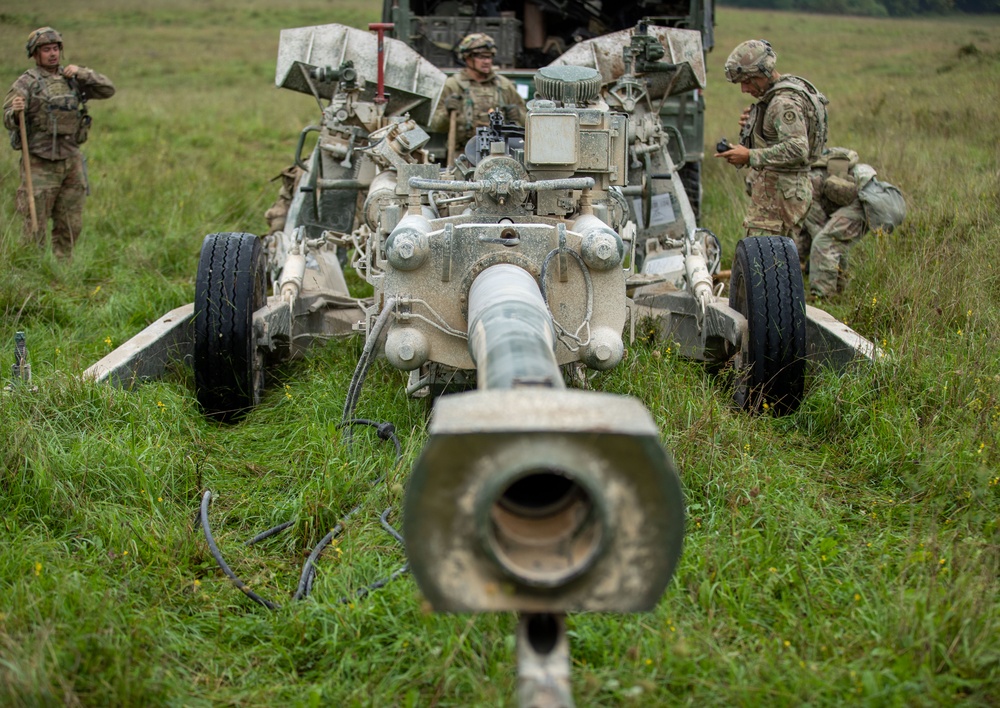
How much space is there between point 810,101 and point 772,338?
8.27 ft

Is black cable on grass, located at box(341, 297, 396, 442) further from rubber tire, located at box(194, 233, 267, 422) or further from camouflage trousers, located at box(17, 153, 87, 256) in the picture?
camouflage trousers, located at box(17, 153, 87, 256)

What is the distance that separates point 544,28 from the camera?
427 inches

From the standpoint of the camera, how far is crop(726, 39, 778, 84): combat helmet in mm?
6859

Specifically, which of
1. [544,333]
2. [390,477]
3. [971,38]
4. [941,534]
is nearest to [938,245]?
[941,534]

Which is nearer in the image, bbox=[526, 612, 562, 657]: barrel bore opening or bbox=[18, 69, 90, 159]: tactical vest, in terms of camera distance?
bbox=[526, 612, 562, 657]: barrel bore opening

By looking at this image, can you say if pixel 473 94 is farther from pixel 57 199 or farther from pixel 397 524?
pixel 397 524

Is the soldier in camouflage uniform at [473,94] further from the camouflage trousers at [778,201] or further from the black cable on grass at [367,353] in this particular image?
the black cable on grass at [367,353]

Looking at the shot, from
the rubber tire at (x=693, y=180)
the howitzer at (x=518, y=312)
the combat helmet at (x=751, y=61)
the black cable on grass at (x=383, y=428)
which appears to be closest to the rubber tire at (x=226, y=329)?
the howitzer at (x=518, y=312)

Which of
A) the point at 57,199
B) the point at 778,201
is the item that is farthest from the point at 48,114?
the point at 778,201

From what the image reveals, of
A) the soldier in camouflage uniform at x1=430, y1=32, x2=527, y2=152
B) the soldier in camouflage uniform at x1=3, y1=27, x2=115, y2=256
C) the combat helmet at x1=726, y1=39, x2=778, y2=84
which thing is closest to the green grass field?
the soldier in camouflage uniform at x1=3, y1=27, x2=115, y2=256

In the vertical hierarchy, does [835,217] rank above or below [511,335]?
below

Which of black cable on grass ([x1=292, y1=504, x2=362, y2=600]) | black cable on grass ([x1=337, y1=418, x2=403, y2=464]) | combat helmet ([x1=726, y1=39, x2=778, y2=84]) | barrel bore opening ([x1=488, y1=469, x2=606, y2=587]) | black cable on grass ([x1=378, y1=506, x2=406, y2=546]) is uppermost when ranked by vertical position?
combat helmet ([x1=726, y1=39, x2=778, y2=84])

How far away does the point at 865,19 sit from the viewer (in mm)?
35375

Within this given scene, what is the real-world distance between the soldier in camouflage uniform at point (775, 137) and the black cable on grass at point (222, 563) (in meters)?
4.30
